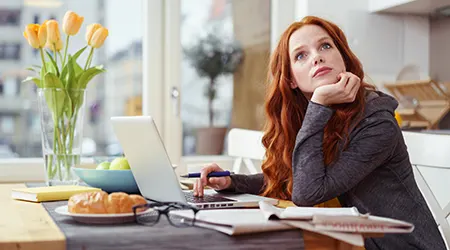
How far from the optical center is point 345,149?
1.47 meters

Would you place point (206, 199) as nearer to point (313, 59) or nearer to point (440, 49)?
point (313, 59)

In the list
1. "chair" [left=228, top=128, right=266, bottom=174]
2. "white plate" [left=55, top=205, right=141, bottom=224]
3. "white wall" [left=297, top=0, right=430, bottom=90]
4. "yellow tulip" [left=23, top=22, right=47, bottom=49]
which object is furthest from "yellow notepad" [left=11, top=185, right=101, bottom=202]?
"white wall" [left=297, top=0, right=430, bottom=90]

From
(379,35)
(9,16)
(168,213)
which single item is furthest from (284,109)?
(9,16)

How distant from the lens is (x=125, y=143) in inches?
55.9

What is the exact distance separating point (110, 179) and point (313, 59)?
0.57 meters

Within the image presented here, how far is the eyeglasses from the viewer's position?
1137 millimetres

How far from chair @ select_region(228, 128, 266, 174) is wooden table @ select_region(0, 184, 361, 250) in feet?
3.27

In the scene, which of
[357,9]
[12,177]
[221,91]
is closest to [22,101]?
[12,177]

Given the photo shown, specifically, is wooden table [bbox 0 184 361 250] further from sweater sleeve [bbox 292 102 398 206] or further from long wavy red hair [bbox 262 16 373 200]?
long wavy red hair [bbox 262 16 373 200]

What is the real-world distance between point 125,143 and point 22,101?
70.9 inches

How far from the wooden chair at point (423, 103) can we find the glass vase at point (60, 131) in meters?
1.69

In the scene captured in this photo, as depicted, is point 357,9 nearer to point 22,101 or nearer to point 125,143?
point 22,101

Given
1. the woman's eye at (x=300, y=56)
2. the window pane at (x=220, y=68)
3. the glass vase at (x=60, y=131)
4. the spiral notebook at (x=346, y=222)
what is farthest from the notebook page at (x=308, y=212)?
the window pane at (x=220, y=68)

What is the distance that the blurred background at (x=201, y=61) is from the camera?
3061 millimetres
